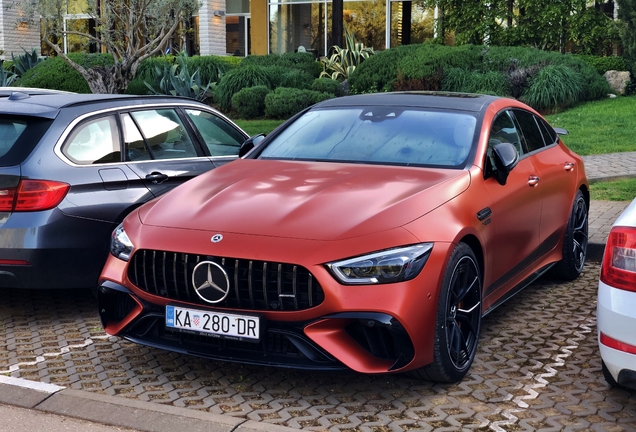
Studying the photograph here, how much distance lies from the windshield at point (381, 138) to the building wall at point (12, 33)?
27197 millimetres

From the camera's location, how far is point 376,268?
4164 mm

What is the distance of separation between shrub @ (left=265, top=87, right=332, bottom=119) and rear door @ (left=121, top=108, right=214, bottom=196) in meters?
10.5

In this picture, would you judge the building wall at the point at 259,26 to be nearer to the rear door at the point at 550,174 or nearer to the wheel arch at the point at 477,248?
the rear door at the point at 550,174

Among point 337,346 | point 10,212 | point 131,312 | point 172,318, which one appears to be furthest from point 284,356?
point 10,212

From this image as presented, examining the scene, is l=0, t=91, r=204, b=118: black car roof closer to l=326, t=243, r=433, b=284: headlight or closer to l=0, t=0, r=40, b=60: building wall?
l=326, t=243, r=433, b=284: headlight

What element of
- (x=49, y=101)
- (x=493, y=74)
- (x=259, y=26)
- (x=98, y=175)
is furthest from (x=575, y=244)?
(x=259, y=26)

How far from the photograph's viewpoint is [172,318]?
4.41 metres

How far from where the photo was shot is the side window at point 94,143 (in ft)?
19.0

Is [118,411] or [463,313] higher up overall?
[463,313]

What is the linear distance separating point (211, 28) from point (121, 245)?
25.0 metres

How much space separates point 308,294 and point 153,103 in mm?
3037

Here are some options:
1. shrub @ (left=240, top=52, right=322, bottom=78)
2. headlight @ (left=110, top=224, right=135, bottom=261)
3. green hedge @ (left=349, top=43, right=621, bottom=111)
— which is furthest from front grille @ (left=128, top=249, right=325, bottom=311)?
shrub @ (left=240, top=52, right=322, bottom=78)

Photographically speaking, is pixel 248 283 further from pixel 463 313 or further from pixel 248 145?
pixel 248 145

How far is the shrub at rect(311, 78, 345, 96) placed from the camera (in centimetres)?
1852
